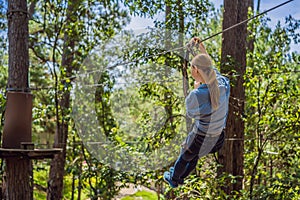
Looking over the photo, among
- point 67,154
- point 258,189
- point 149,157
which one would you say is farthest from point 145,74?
point 67,154

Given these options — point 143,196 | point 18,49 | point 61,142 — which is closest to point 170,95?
point 18,49

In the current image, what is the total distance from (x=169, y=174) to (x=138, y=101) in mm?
1939

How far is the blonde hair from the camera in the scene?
171 cm

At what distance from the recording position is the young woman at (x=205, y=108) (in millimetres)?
1729

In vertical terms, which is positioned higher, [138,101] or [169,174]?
[138,101]

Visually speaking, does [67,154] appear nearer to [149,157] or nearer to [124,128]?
[124,128]

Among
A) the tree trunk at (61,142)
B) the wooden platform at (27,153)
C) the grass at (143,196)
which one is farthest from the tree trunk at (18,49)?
the grass at (143,196)

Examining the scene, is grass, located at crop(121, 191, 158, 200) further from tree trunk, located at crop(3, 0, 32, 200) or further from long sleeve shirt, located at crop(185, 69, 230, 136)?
long sleeve shirt, located at crop(185, 69, 230, 136)

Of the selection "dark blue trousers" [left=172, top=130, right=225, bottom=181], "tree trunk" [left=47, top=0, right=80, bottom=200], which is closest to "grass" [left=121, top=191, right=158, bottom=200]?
"tree trunk" [left=47, top=0, right=80, bottom=200]

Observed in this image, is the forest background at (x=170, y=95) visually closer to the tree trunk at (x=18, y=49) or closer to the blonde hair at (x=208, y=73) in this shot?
the tree trunk at (x=18, y=49)

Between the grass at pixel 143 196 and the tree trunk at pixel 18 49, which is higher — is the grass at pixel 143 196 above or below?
below

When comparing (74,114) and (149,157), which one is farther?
(74,114)

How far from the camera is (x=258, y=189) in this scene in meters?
3.53

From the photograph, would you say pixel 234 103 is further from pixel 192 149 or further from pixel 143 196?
pixel 143 196
